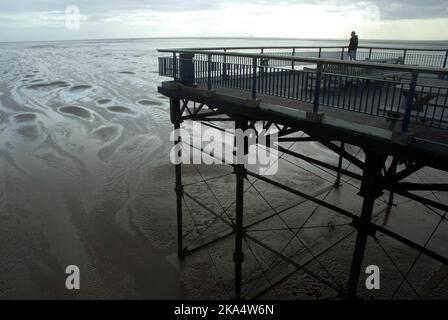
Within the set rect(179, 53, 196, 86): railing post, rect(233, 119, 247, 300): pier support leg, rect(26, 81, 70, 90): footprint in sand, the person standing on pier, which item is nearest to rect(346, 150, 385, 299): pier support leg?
rect(233, 119, 247, 300): pier support leg

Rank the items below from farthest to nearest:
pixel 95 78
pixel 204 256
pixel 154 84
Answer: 1. pixel 95 78
2. pixel 154 84
3. pixel 204 256

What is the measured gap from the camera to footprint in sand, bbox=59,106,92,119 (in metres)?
35.9

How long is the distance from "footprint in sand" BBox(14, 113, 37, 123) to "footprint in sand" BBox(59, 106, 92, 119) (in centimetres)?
295

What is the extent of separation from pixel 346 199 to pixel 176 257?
379 inches

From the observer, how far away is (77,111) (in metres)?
37.5

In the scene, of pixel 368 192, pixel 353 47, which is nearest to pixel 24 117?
pixel 353 47

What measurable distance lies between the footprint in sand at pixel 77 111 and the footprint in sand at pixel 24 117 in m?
2.95

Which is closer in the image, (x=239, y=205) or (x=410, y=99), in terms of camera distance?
(x=410, y=99)

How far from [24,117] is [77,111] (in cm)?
496

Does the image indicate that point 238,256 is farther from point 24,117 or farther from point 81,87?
point 81,87

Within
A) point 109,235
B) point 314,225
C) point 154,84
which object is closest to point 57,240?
point 109,235

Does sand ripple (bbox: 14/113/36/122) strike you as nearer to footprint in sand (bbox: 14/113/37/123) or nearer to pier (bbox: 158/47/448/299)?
footprint in sand (bbox: 14/113/37/123)

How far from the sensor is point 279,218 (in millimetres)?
16719
